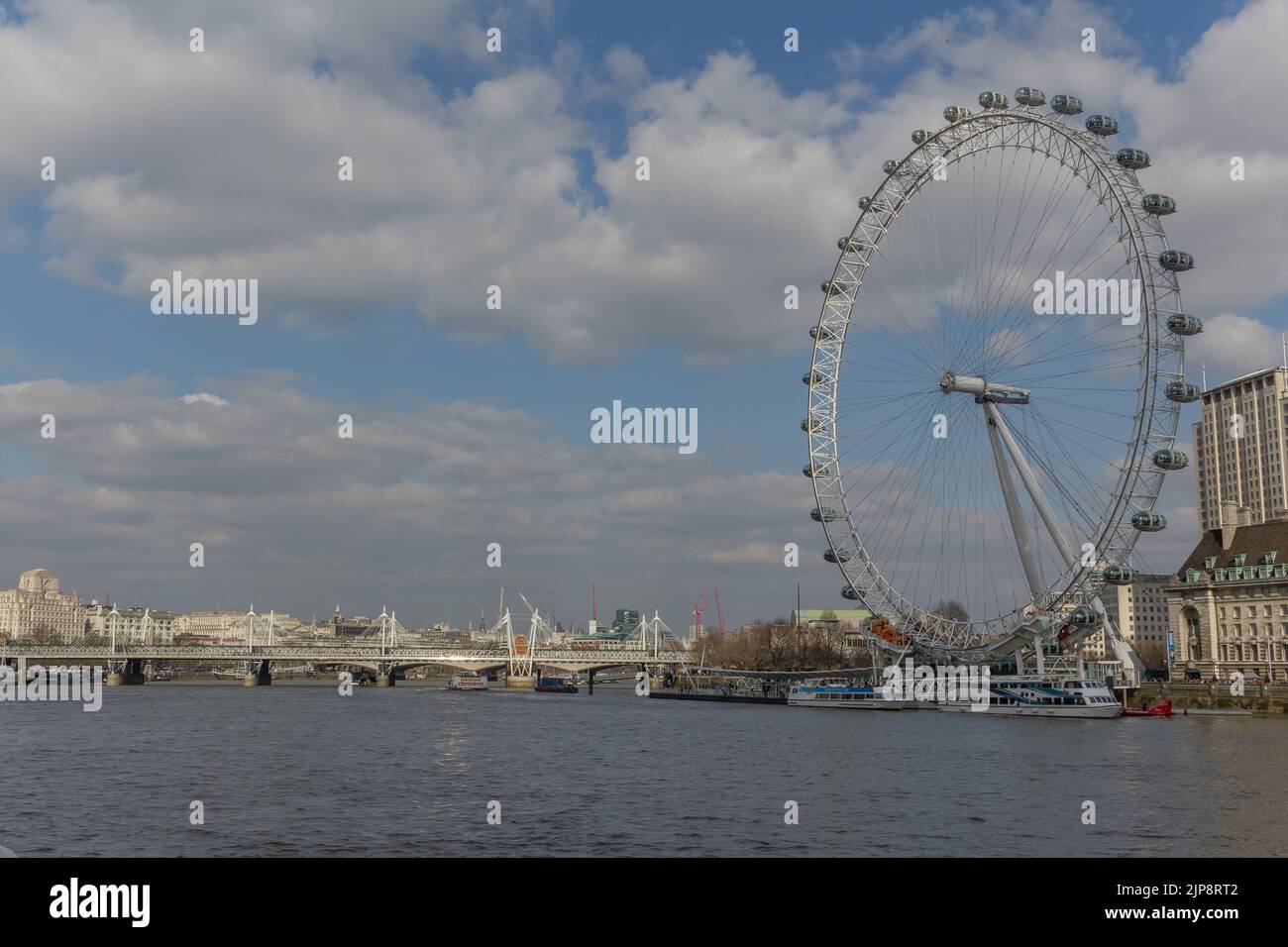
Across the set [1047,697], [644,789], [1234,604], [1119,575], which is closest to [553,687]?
[1234,604]

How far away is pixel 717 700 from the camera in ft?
449

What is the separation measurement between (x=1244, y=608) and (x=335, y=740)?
83.4 m

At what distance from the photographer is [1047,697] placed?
283 feet

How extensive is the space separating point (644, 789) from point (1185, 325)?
49.0m

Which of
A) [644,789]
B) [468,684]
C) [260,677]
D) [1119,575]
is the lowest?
[468,684]

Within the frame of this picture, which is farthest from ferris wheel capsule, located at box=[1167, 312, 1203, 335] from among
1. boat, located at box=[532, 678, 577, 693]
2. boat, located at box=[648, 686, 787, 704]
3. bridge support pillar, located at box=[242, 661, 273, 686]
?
bridge support pillar, located at box=[242, 661, 273, 686]

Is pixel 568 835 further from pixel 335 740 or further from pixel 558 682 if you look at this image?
pixel 558 682

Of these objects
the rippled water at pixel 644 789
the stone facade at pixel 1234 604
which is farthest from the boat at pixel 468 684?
the stone facade at pixel 1234 604

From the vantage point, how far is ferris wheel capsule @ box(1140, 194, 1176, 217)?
7000 cm

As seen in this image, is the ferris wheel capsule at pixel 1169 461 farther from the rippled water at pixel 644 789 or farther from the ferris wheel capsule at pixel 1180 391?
the rippled water at pixel 644 789

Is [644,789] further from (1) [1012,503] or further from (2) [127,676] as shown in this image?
(2) [127,676]

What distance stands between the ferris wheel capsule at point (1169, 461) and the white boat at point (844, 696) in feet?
124

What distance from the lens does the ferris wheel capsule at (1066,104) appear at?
72000 mm
